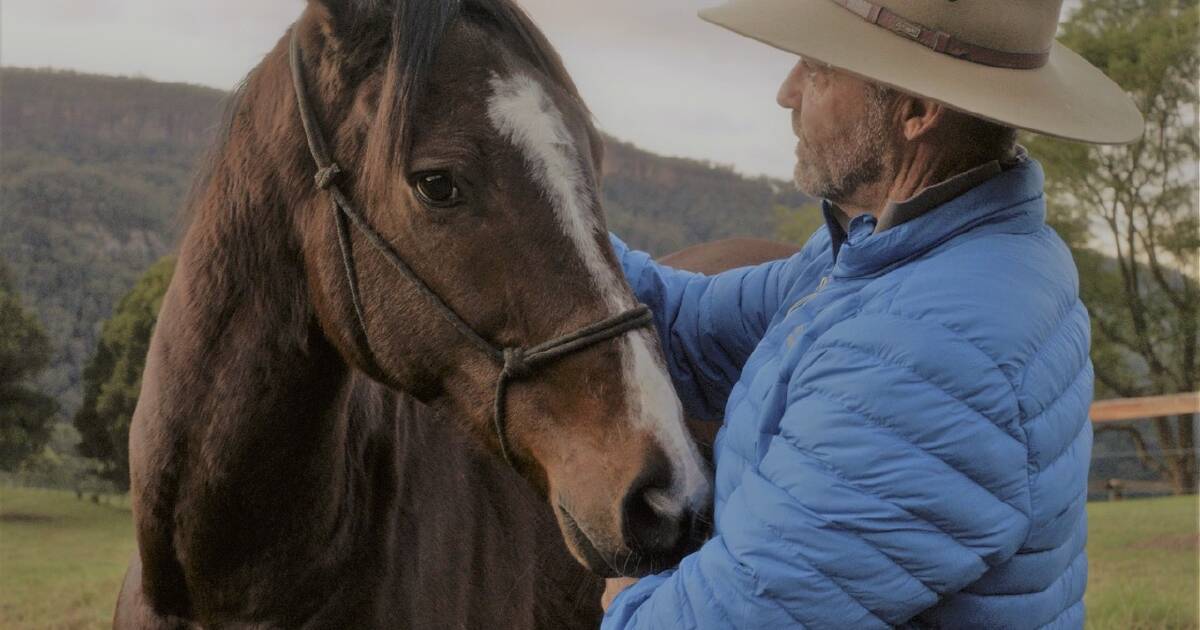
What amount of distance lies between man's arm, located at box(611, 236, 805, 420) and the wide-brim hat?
692 mm

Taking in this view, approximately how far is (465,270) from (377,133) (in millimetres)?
333

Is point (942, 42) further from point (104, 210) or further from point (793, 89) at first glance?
point (104, 210)

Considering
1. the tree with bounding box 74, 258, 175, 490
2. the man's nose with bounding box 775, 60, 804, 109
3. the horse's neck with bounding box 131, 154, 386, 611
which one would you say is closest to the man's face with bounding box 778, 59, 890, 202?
the man's nose with bounding box 775, 60, 804, 109

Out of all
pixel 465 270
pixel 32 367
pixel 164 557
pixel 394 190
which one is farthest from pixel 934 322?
pixel 32 367

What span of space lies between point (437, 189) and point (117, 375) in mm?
7121

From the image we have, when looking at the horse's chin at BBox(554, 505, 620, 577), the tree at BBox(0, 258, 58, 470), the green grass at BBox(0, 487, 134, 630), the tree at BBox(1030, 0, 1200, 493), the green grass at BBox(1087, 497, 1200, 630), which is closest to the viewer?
the horse's chin at BBox(554, 505, 620, 577)

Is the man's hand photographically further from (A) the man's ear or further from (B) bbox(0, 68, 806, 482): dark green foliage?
(B) bbox(0, 68, 806, 482): dark green foliage

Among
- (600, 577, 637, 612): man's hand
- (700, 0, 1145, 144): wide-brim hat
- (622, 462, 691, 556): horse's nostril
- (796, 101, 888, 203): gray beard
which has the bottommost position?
(600, 577, 637, 612): man's hand

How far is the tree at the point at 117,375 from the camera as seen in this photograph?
819 cm

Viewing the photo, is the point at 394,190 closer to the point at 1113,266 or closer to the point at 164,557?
the point at 164,557

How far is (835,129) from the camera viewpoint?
73.4 inches

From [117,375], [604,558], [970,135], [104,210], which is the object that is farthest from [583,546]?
[104,210]

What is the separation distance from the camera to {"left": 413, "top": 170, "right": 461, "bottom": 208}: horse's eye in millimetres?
2059

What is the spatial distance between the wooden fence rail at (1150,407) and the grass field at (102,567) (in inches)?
45.1
